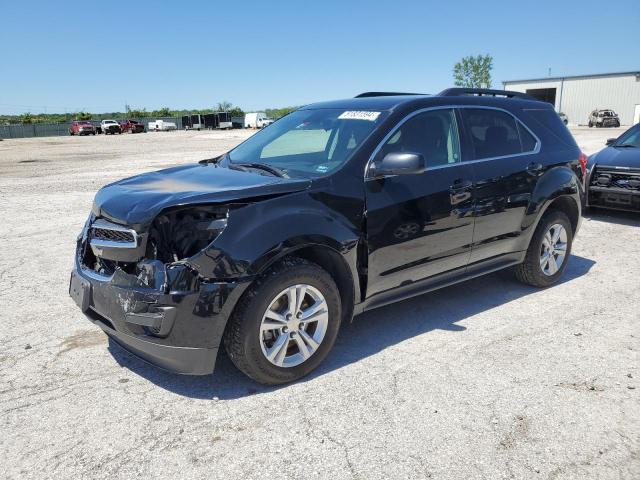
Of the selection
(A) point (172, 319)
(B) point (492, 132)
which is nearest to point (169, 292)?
(A) point (172, 319)

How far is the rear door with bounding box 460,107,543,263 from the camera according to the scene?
446 cm

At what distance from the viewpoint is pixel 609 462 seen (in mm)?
2670

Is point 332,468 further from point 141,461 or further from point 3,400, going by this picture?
point 3,400

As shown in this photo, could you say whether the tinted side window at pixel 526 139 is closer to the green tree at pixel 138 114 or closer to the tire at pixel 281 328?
the tire at pixel 281 328

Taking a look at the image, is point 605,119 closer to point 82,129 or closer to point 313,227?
point 82,129

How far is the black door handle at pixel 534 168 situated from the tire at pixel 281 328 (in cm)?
249

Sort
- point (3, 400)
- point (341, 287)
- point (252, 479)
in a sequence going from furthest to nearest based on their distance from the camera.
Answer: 1. point (341, 287)
2. point (3, 400)
3. point (252, 479)

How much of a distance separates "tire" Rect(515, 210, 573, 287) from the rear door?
34cm

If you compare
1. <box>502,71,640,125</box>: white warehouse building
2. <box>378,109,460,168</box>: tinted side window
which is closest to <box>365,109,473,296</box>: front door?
<box>378,109,460,168</box>: tinted side window

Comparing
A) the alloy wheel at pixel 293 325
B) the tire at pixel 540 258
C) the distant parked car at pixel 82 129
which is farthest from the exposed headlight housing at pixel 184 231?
the distant parked car at pixel 82 129

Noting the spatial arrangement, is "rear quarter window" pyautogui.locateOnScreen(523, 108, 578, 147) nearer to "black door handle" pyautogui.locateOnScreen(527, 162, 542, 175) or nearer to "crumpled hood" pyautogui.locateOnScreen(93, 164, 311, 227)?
"black door handle" pyautogui.locateOnScreen(527, 162, 542, 175)

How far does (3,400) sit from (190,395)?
3.79 feet

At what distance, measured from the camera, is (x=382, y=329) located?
435 cm

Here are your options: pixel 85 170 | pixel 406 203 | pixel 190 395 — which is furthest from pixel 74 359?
pixel 85 170
